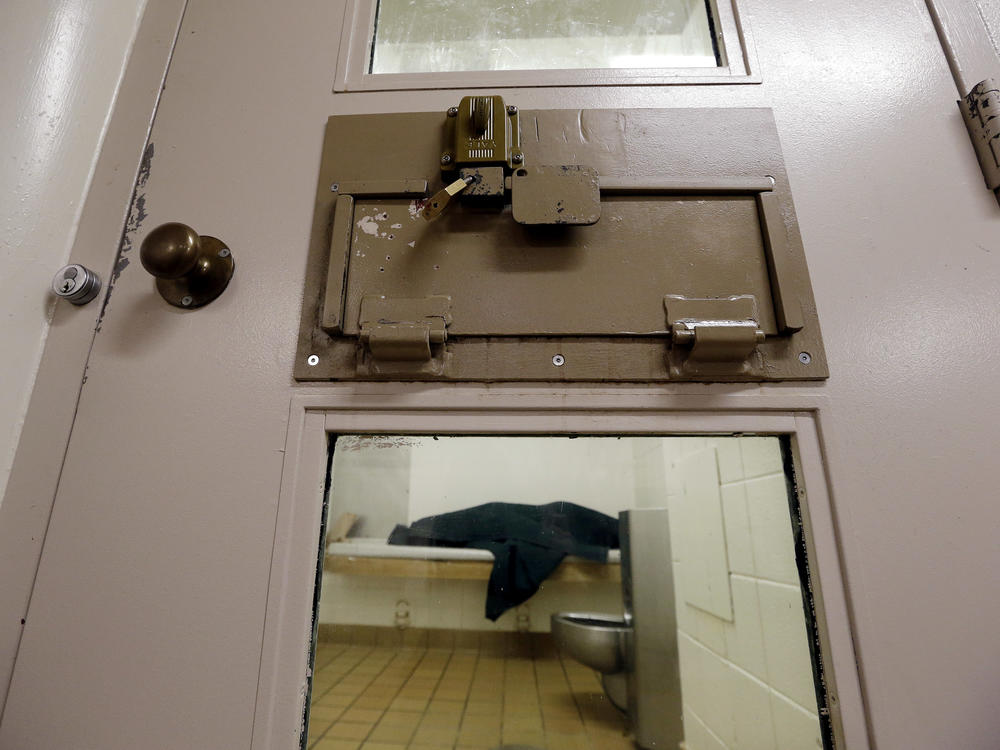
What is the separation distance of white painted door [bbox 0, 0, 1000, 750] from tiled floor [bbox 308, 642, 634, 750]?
4.2 inches

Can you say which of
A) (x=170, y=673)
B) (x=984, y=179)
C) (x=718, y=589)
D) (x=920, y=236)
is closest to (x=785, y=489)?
(x=718, y=589)

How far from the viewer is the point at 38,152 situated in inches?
28.5

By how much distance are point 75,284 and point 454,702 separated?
0.78 meters

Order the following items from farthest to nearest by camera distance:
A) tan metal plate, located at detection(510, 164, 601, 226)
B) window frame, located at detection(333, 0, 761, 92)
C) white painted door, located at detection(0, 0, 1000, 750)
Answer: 1. window frame, located at detection(333, 0, 761, 92)
2. tan metal plate, located at detection(510, 164, 601, 226)
3. white painted door, located at detection(0, 0, 1000, 750)

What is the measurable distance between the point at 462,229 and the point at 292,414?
353 mm

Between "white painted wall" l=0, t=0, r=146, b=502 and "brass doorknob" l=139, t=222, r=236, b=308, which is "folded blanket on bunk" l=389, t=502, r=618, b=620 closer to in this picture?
"brass doorknob" l=139, t=222, r=236, b=308

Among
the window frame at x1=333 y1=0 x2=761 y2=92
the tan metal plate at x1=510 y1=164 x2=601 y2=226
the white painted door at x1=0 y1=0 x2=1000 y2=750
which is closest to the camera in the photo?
the white painted door at x1=0 y1=0 x2=1000 y2=750

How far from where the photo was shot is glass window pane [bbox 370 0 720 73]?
0.92 meters

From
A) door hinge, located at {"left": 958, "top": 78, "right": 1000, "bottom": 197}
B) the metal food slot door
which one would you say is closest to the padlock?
the metal food slot door

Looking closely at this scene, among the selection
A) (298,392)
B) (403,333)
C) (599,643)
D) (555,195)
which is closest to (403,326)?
(403,333)

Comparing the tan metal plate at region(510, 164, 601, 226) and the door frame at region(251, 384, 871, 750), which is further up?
the tan metal plate at region(510, 164, 601, 226)

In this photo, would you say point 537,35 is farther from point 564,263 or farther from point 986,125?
point 986,125

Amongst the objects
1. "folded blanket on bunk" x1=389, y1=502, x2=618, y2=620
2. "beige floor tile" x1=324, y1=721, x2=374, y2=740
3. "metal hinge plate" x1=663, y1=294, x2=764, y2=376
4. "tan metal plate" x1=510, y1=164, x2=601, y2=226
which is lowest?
"beige floor tile" x1=324, y1=721, x2=374, y2=740

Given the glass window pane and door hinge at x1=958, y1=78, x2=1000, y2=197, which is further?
the glass window pane
